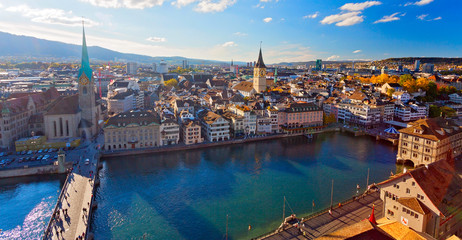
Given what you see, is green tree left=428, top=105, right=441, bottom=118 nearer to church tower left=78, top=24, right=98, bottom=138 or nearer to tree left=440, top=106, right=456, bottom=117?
tree left=440, top=106, right=456, bottom=117

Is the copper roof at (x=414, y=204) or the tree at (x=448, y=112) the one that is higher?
the tree at (x=448, y=112)

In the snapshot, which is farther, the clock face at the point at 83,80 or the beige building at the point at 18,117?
the clock face at the point at 83,80

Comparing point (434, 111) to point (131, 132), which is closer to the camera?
point (131, 132)

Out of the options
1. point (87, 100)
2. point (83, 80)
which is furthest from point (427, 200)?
point (83, 80)

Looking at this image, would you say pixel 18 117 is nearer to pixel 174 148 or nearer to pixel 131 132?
pixel 131 132

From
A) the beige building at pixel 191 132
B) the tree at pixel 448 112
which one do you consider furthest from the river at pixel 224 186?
the tree at pixel 448 112

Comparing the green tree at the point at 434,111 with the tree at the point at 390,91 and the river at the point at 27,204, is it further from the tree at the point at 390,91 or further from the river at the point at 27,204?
the river at the point at 27,204

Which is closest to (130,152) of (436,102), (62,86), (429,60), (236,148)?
(236,148)
